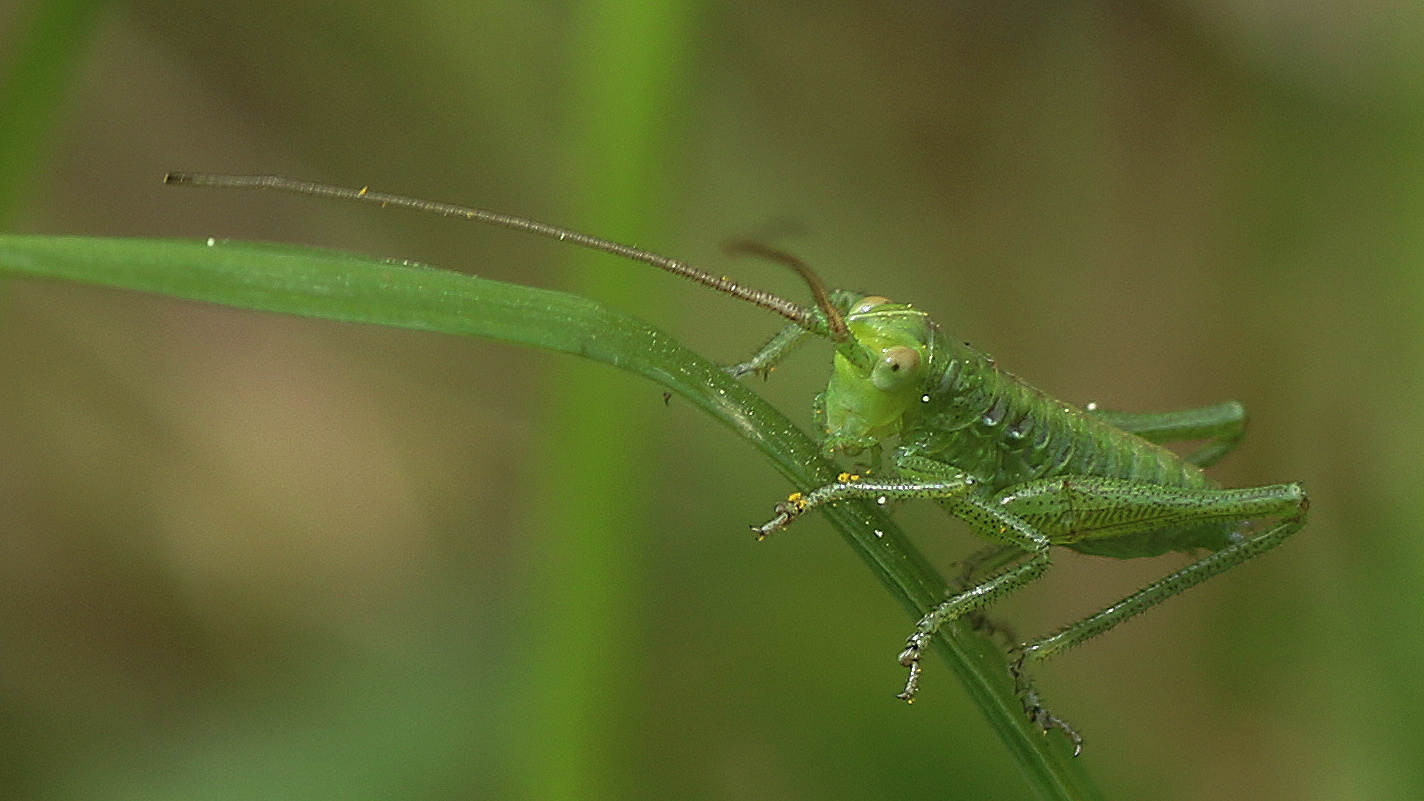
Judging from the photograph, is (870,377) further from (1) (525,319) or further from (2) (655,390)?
(2) (655,390)

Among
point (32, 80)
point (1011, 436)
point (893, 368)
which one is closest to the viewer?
point (893, 368)

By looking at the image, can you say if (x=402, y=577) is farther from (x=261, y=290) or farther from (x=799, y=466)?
(x=261, y=290)

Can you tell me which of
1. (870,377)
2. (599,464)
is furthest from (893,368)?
(599,464)

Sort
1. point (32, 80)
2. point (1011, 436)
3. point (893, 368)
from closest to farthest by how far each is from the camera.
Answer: point (893, 368)
point (1011, 436)
point (32, 80)

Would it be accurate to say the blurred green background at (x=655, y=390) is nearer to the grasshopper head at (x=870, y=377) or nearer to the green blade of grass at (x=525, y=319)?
the grasshopper head at (x=870, y=377)

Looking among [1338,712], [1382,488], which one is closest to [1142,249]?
[1382,488]

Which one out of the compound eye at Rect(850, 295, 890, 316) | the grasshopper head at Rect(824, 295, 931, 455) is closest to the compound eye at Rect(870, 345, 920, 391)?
the grasshopper head at Rect(824, 295, 931, 455)

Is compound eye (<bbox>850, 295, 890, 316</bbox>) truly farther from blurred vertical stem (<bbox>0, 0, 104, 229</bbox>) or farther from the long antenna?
blurred vertical stem (<bbox>0, 0, 104, 229</bbox>)
